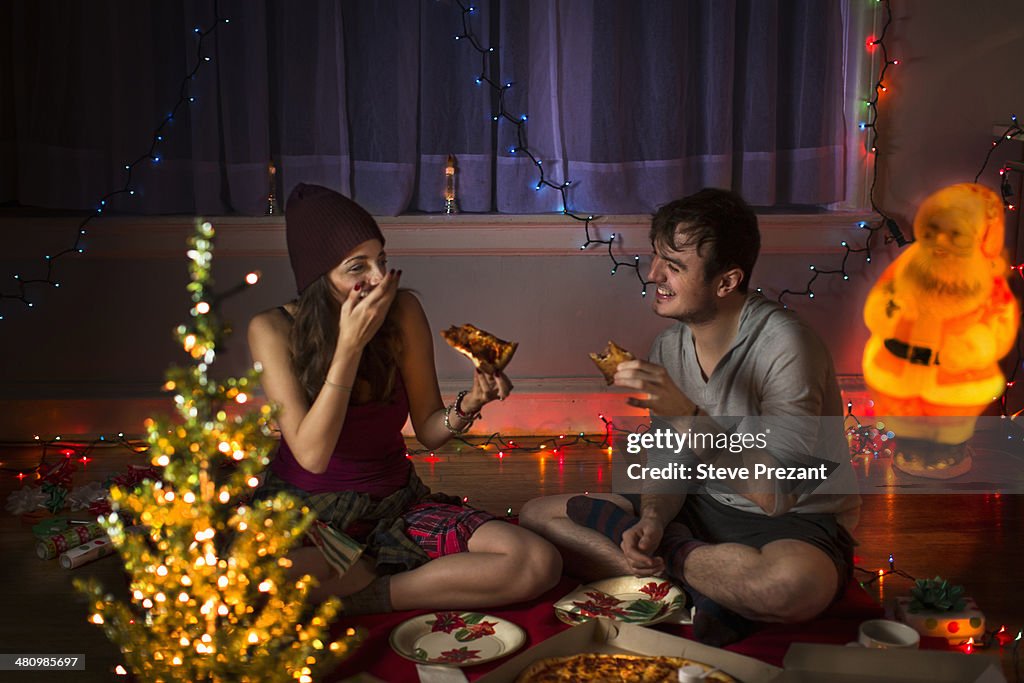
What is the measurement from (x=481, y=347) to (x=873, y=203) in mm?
2014

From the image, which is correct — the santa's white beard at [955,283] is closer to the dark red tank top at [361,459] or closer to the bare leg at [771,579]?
the bare leg at [771,579]

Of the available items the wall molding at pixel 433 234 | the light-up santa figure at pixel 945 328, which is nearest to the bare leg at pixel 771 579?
the light-up santa figure at pixel 945 328

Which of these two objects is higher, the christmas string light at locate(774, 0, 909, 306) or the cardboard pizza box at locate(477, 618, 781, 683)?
the christmas string light at locate(774, 0, 909, 306)

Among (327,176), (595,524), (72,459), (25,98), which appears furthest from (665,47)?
(72,459)

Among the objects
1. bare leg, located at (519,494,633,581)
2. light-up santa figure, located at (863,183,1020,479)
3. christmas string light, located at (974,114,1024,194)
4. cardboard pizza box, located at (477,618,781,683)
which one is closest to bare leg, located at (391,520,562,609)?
bare leg, located at (519,494,633,581)

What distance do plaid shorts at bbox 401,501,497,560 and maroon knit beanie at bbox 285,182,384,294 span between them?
63 cm

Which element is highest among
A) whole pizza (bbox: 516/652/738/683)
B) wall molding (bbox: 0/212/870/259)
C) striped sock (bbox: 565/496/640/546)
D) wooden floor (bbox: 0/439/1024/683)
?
wall molding (bbox: 0/212/870/259)

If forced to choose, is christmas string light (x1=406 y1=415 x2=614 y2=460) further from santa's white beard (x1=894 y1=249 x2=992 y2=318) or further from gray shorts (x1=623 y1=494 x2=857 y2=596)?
gray shorts (x1=623 y1=494 x2=857 y2=596)

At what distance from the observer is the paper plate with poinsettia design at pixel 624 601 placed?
2.69 meters

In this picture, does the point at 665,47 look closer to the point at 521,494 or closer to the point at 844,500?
the point at 521,494

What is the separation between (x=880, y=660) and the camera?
2168 mm

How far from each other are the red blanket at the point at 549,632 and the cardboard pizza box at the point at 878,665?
1.18ft

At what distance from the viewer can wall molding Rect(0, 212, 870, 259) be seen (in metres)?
4.13

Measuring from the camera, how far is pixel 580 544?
9.57ft
